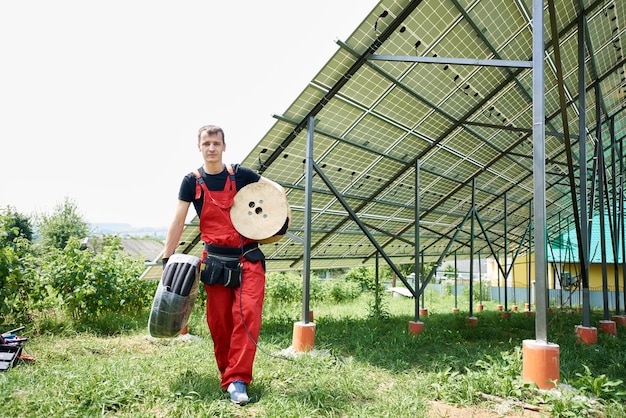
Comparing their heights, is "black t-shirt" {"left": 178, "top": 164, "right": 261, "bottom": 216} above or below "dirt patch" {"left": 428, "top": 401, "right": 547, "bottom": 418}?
above

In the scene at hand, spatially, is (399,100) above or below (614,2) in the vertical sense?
below

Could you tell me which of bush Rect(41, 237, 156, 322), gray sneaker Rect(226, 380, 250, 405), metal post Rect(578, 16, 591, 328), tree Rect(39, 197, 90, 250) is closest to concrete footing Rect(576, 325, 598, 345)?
metal post Rect(578, 16, 591, 328)

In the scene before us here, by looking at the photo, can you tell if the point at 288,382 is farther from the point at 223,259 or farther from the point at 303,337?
the point at 303,337

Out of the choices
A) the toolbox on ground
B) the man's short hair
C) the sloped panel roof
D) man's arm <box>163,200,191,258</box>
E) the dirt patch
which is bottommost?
the dirt patch

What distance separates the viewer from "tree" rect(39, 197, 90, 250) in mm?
38059

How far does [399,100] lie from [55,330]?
20.7 feet

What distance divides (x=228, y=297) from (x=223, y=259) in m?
0.33

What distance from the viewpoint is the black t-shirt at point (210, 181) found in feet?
13.1

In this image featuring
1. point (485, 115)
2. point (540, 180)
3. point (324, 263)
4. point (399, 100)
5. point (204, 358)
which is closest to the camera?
point (540, 180)

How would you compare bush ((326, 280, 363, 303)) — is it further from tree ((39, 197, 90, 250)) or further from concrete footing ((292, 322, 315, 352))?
tree ((39, 197, 90, 250))

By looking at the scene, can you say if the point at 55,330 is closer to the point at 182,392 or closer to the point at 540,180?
the point at 182,392

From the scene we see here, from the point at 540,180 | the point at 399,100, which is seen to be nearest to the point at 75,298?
the point at 399,100

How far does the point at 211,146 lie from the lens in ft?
12.7

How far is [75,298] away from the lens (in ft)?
24.0
